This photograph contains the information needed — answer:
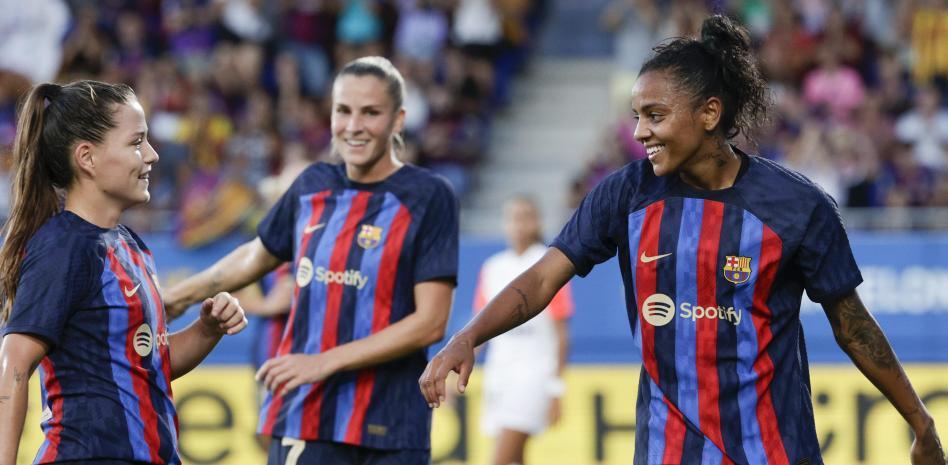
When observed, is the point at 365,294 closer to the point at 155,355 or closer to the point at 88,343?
the point at 155,355

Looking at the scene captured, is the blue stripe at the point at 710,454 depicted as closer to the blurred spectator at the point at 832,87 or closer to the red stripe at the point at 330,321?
the red stripe at the point at 330,321

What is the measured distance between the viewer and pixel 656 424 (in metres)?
4.21

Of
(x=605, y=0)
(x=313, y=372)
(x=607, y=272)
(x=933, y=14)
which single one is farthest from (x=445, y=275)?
(x=605, y=0)

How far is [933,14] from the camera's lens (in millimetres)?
13594

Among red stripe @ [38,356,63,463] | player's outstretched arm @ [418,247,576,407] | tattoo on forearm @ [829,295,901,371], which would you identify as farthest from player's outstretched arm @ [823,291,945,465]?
red stripe @ [38,356,63,463]

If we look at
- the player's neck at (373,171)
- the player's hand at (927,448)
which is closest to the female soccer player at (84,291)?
the player's neck at (373,171)

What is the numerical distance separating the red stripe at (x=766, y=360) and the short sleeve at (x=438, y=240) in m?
1.41

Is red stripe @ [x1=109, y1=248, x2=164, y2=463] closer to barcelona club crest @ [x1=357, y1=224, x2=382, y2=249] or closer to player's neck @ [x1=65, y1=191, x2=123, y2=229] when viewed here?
player's neck @ [x1=65, y1=191, x2=123, y2=229]

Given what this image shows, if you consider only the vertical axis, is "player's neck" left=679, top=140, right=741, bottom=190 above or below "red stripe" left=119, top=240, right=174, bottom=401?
above

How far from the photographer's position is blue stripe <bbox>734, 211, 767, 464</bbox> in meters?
4.14

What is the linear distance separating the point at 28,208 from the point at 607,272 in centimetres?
790

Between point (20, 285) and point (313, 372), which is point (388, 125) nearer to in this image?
point (313, 372)

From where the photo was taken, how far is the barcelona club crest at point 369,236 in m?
5.22

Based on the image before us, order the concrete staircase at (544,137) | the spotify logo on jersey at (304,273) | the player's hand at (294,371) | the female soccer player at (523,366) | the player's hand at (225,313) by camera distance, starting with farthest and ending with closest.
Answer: the concrete staircase at (544,137) < the female soccer player at (523,366) < the spotify logo on jersey at (304,273) < the player's hand at (294,371) < the player's hand at (225,313)
